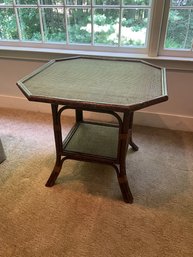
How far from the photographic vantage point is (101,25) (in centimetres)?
188

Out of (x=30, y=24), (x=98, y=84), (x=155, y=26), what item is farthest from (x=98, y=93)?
(x=30, y=24)

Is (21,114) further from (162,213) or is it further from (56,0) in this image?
(162,213)

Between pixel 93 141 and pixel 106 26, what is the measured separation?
3.41ft

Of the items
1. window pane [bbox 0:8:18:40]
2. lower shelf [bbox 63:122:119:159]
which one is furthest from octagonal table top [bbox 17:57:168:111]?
window pane [bbox 0:8:18:40]

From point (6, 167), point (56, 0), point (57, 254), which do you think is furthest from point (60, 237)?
point (56, 0)

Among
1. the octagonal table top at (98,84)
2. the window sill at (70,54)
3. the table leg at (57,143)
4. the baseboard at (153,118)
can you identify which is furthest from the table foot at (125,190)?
the window sill at (70,54)

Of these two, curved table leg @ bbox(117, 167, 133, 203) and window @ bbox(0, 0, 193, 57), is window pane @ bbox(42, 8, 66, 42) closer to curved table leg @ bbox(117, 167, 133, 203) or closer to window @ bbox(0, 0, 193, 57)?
window @ bbox(0, 0, 193, 57)

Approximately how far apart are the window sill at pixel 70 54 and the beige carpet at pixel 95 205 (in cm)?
63

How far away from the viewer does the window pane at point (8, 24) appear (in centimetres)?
201

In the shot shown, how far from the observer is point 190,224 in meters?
→ 1.21

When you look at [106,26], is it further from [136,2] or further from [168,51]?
[168,51]

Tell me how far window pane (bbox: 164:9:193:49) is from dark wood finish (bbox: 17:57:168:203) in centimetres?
43

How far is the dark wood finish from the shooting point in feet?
3.42

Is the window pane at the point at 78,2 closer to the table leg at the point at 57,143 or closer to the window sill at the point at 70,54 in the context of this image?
the window sill at the point at 70,54
